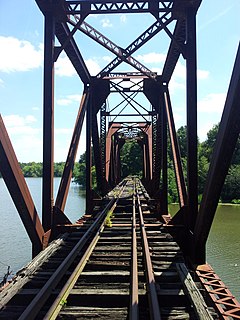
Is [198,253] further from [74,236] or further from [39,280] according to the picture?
[39,280]

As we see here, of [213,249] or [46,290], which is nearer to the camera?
[46,290]

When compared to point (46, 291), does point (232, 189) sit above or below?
below

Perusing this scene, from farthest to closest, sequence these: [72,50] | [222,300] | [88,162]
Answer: [88,162] < [72,50] < [222,300]

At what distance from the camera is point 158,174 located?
12406mm

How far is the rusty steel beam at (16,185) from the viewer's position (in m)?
4.09

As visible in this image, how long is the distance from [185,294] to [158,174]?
9164mm

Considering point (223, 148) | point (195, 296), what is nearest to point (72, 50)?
point (223, 148)

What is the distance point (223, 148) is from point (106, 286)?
1.88 meters

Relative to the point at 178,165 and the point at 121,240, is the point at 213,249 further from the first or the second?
the point at 121,240

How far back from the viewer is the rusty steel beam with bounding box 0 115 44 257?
4090 millimetres

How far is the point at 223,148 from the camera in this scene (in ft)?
12.4

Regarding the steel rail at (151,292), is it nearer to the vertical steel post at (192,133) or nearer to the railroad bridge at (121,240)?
the railroad bridge at (121,240)

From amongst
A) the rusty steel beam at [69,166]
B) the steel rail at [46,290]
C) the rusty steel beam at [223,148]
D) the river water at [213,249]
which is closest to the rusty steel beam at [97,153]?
the rusty steel beam at [69,166]

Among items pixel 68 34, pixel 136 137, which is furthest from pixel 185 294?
pixel 136 137
